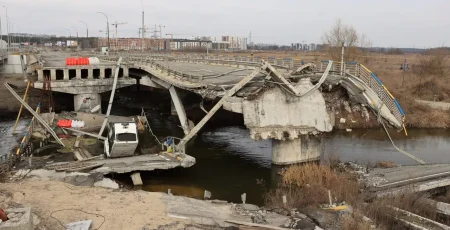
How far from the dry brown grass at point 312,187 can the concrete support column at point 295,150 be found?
247 centimetres

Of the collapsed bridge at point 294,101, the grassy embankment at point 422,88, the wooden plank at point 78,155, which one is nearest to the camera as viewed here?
the wooden plank at point 78,155

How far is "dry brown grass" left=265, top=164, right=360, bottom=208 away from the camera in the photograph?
71.9 feet

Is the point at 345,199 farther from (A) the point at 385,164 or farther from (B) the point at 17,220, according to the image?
(B) the point at 17,220

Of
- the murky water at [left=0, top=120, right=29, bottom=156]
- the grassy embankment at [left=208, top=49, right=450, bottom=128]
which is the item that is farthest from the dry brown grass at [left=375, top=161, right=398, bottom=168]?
the murky water at [left=0, top=120, right=29, bottom=156]

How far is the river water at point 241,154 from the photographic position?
27372 mm

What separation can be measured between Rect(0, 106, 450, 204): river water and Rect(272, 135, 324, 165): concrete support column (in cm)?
98

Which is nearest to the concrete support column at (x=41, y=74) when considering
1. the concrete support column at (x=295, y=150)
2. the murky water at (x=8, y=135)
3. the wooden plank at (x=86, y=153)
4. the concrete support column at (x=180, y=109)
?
the murky water at (x=8, y=135)

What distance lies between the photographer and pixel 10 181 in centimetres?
2339

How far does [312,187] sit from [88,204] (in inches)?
462

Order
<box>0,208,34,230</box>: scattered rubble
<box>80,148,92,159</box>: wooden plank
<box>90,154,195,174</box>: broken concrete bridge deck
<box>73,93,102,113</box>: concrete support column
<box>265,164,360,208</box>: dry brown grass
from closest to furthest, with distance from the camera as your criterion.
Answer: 1. <box>0,208,34,230</box>: scattered rubble
2. <box>265,164,360,208</box>: dry brown grass
3. <box>90,154,195,174</box>: broken concrete bridge deck
4. <box>80,148,92,159</box>: wooden plank
5. <box>73,93,102,113</box>: concrete support column

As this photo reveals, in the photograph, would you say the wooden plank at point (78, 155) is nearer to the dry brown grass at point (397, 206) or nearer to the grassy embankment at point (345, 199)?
the grassy embankment at point (345, 199)

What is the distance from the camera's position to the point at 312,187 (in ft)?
77.9

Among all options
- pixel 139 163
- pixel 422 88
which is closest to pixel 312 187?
pixel 139 163

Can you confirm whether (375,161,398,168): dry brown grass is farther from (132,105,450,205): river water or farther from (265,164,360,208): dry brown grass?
(265,164,360,208): dry brown grass
